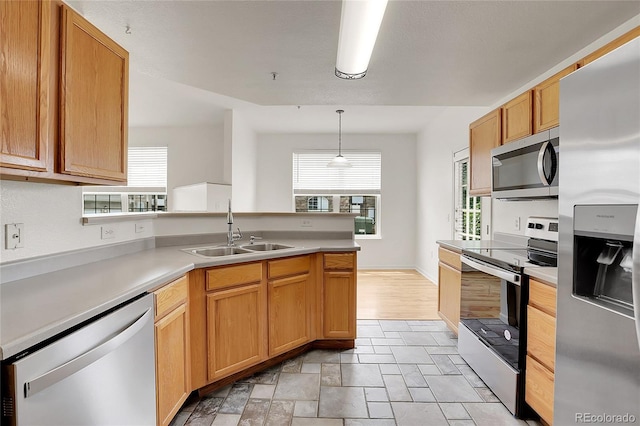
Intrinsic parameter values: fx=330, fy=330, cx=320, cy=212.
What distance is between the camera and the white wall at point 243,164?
4902 millimetres

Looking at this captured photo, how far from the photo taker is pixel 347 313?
2768mm

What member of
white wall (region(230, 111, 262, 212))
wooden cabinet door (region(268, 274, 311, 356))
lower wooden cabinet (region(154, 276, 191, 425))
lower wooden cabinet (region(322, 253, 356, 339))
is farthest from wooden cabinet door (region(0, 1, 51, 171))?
white wall (region(230, 111, 262, 212))

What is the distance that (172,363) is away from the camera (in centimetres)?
174

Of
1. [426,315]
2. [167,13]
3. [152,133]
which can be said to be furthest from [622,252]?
[152,133]

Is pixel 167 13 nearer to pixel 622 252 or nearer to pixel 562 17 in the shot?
pixel 562 17

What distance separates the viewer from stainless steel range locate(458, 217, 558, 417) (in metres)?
1.88

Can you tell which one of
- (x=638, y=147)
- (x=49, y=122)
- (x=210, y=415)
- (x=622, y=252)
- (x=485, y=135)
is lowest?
(x=210, y=415)

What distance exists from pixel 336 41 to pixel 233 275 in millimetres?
1684

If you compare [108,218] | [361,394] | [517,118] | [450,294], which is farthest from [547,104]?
[108,218]

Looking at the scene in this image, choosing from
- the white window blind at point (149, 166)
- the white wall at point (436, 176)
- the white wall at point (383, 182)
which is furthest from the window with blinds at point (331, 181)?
the white window blind at point (149, 166)

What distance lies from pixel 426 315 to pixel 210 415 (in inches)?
100

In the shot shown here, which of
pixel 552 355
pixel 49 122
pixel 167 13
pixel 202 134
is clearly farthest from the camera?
pixel 202 134

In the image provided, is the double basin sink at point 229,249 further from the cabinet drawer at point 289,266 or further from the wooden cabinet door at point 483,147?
the wooden cabinet door at point 483,147

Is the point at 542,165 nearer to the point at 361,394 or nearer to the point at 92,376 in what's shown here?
the point at 361,394
